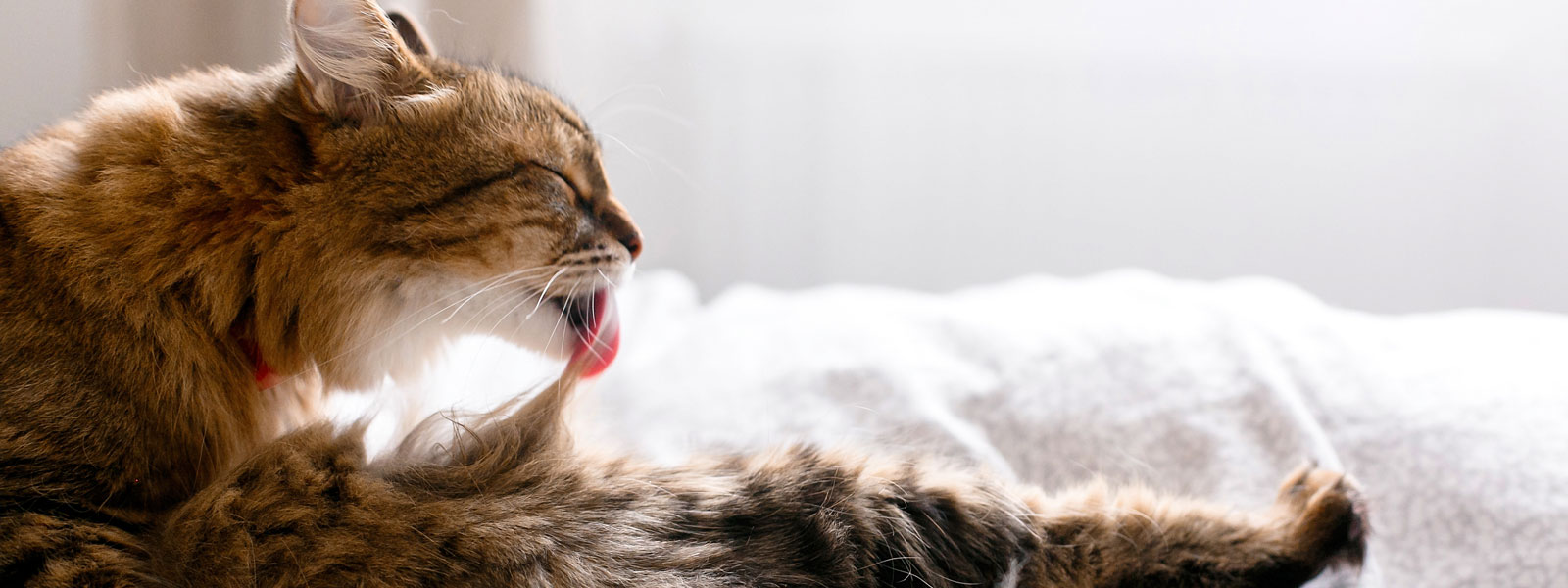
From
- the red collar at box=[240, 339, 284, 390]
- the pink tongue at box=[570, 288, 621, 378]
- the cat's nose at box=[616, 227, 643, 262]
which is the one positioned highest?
the cat's nose at box=[616, 227, 643, 262]

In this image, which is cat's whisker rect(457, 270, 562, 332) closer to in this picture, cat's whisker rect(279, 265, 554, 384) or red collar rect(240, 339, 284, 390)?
cat's whisker rect(279, 265, 554, 384)

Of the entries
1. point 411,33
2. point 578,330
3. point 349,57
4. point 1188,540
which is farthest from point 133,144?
point 1188,540

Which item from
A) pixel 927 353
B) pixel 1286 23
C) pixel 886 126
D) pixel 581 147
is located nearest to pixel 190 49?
pixel 581 147

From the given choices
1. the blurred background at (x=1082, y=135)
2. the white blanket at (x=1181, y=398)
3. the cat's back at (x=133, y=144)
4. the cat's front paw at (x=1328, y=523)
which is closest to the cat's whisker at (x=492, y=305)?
the white blanket at (x=1181, y=398)

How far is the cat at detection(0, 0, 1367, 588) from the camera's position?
0.68 meters

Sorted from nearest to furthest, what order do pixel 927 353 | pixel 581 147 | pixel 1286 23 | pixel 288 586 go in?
pixel 288 586 < pixel 581 147 < pixel 927 353 < pixel 1286 23

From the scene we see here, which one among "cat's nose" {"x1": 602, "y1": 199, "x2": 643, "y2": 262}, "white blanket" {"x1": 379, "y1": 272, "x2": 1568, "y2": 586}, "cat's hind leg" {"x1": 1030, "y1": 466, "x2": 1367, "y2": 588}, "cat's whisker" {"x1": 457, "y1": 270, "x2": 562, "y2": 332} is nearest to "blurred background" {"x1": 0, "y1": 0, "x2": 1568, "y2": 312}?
"white blanket" {"x1": 379, "y1": 272, "x2": 1568, "y2": 586}

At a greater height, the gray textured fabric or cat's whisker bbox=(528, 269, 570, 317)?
cat's whisker bbox=(528, 269, 570, 317)

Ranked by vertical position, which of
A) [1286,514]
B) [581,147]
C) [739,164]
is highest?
[581,147]

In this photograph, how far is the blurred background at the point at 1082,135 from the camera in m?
2.06

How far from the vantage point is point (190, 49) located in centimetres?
117

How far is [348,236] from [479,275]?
0.35 feet

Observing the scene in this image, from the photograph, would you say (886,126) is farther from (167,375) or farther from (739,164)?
(167,375)

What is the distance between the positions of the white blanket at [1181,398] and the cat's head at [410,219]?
121mm
